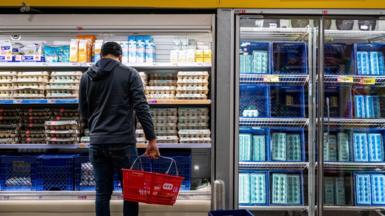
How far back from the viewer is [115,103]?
3.65 meters

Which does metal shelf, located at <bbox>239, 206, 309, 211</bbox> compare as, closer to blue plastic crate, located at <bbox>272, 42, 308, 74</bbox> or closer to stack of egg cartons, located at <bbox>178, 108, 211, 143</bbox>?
stack of egg cartons, located at <bbox>178, 108, 211, 143</bbox>

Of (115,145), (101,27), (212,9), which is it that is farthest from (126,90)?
(212,9)

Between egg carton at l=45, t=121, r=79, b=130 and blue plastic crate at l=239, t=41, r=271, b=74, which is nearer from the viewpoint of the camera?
egg carton at l=45, t=121, r=79, b=130

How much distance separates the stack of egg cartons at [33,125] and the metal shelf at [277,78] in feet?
6.95

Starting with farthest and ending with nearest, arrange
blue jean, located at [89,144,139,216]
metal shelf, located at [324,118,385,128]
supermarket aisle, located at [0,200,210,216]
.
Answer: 1. metal shelf, located at [324,118,385,128]
2. supermarket aisle, located at [0,200,210,216]
3. blue jean, located at [89,144,139,216]

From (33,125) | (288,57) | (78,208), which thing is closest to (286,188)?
(288,57)

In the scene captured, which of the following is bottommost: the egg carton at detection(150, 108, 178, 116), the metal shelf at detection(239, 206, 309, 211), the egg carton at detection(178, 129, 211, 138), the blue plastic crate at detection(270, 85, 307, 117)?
the metal shelf at detection(239, 206, 309, 211)

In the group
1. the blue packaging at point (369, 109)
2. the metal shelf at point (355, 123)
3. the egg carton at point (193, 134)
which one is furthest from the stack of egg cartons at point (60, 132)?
the blue packaging at point (369, 109)

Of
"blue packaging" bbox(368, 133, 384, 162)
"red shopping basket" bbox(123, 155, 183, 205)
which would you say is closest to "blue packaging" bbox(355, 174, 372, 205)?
"blue packaging" bbox(368, 133, 384, 162)

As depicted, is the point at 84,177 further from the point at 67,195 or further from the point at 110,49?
the point at 110,49

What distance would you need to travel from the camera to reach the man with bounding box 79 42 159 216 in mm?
3609

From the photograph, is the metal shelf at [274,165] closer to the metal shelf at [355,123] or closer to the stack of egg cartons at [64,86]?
the metal shelf at [355,123]

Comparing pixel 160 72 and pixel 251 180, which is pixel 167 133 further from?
pixel 251 180

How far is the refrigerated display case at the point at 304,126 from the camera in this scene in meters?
4.39
